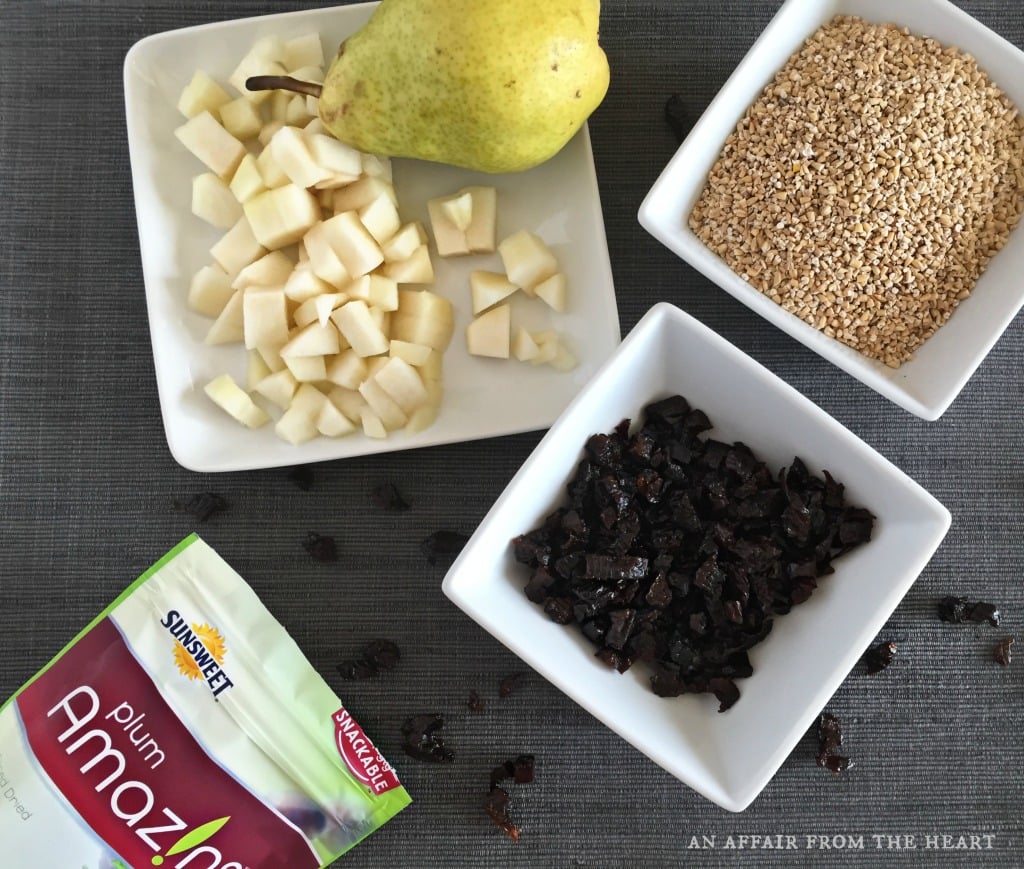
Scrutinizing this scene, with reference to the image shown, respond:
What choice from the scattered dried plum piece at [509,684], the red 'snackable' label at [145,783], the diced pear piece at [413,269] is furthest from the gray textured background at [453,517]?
the diced pear piece at [413,269]

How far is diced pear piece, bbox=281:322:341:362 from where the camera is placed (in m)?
1.02

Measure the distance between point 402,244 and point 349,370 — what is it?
0.16m

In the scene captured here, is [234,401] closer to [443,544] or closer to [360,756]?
[443,544]

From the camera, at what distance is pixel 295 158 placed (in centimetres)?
100

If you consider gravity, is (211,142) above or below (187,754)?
above

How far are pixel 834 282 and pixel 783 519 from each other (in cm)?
27

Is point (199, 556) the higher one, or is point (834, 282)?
point (834, 282)

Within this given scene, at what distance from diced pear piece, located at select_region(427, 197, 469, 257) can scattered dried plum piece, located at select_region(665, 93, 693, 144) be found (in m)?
0.30

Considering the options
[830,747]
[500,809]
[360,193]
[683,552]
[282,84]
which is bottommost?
[500,809]

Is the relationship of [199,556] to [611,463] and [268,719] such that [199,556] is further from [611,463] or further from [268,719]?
A: [611,463]

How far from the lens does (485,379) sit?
3.49 feet

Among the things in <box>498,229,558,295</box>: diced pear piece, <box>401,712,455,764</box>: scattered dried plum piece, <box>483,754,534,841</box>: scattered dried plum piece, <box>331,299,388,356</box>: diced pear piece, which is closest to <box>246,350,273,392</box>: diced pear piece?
<box>331,299,388,356</box>: diced pear piece

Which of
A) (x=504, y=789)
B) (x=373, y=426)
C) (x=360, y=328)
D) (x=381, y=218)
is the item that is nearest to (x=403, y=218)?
(x=381, y=218)

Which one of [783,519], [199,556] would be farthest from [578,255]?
[199,556]
